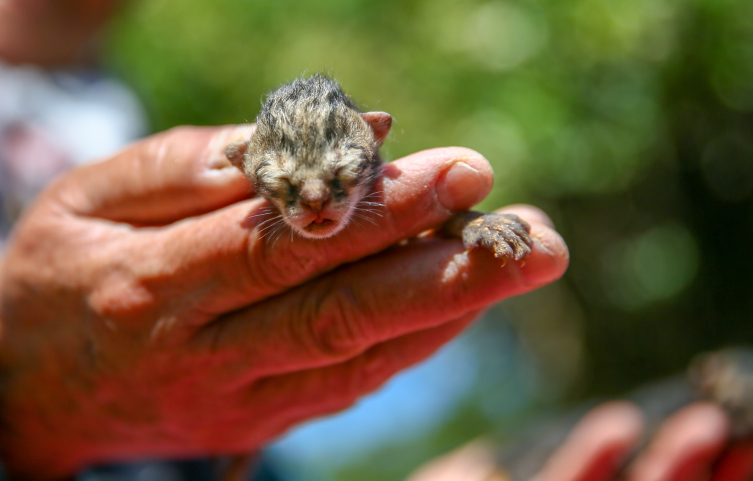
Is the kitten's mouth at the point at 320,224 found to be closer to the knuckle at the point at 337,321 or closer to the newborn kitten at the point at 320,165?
the newborn kitten at the point at 320,165

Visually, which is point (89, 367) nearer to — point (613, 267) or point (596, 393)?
point (613, 267)

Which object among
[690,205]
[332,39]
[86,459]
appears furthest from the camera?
[332,39]

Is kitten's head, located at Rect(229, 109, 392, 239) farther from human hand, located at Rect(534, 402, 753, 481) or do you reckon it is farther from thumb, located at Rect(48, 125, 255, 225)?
human hand, located at Rect(534, 402, 753, 481)

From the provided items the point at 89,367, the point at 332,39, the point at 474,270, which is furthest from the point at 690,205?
the point at 89,367

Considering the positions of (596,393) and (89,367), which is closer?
(89,367)

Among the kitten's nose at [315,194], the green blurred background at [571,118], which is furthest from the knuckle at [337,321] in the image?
the green blurred background at [571,118]

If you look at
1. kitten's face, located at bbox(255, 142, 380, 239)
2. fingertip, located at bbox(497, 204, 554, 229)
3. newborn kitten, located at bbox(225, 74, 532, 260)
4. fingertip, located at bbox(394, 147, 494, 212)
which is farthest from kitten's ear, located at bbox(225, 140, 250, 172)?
fingertip, located at bbox(497, 204, 554, 229)

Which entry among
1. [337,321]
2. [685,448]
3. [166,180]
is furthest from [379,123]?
[685,448]
